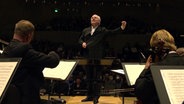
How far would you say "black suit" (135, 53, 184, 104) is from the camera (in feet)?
10.3

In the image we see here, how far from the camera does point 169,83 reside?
8.91 ft

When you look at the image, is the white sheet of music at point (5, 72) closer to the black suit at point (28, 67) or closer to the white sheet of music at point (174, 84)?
the black suit at point (28, 67)

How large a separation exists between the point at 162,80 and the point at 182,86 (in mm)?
154

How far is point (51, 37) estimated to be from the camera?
1170 centimetres

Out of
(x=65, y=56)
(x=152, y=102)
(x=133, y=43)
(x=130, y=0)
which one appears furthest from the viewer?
(x=130, y=0)

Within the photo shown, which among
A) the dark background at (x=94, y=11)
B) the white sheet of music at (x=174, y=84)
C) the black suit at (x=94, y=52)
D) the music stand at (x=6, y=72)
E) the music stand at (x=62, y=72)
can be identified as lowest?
the white sheet of music at (x=174, y=84)

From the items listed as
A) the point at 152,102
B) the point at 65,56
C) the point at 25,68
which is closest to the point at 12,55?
the point at 25,68

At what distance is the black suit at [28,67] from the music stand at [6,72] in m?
0.71

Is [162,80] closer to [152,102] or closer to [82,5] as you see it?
[152,102]

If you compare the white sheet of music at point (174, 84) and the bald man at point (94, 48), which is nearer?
the white sheet of music at point (174, 84)

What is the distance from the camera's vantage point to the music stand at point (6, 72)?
9.65ft

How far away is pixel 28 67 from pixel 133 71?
1.35 metres

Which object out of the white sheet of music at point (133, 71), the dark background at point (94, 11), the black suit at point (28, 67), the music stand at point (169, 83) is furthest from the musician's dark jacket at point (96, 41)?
the dark background at point (94, 11)

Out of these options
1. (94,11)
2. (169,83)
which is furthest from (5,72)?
(94,11)
